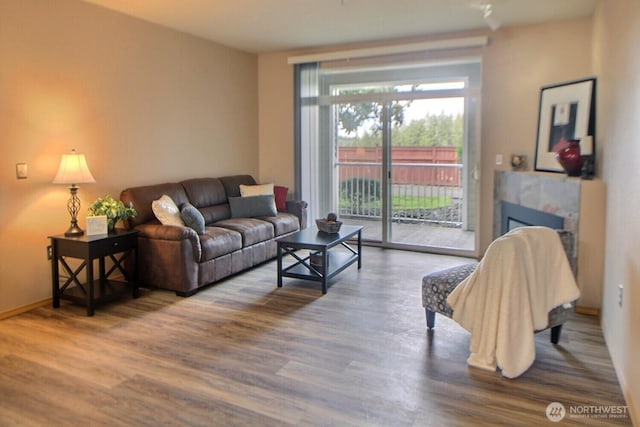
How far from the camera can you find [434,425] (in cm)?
224

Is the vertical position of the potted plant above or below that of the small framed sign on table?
above

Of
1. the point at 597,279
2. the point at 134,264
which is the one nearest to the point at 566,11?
the point at 597,279

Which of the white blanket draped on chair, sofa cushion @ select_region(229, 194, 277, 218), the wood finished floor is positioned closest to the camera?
the wood finished floor

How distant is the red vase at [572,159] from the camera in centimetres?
393

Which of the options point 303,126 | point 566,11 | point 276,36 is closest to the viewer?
point 566,11

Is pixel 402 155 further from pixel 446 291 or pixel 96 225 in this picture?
pixel 96 225

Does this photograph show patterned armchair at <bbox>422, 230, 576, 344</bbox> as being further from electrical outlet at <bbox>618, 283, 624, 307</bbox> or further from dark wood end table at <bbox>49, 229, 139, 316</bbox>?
dark wood end table at <bbox>49, 229, 139, 316</bbox>

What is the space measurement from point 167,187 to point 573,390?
13.0ft

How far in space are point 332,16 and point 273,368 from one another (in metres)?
3.48

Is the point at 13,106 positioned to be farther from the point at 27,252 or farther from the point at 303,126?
the point at 303,126

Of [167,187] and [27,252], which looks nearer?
[27,252]

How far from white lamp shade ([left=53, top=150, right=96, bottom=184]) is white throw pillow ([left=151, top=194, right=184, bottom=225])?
65cm

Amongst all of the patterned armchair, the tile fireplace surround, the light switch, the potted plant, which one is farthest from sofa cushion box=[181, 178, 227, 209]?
A: the tile fireplace surround

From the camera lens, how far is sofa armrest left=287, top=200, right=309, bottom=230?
5.97 meters
